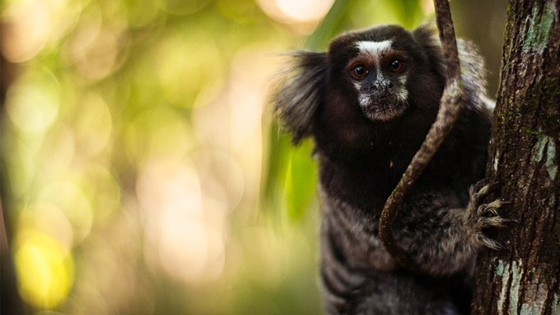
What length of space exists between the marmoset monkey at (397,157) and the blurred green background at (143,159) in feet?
6.91

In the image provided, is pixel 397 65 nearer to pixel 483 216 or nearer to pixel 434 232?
pixel 434 232

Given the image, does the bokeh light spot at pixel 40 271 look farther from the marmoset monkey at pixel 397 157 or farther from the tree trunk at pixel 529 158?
the tree trunk at pixel 529 158

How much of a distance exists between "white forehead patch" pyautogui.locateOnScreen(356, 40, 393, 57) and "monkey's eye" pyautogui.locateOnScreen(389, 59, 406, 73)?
7 centimetres

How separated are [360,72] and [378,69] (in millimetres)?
89

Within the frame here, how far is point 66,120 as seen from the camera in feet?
23.2

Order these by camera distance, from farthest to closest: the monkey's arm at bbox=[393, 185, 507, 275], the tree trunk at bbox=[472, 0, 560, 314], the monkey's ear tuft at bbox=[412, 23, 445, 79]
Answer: the monkey's ear tuft at bbox=[412, 23, 445, 79] < the monkey's arm at bbox=[393, 185, 507, 275] < the tree trunk at bbox=[472, 0, 560, 314]

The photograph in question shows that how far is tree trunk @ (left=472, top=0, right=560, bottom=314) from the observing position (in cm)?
166

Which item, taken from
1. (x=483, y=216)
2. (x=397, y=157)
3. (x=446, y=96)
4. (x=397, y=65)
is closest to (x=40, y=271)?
(x=397, y=157)

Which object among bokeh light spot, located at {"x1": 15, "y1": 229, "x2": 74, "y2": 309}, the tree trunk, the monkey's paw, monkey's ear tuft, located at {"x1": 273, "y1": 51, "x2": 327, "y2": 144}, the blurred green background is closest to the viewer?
the tree trunk

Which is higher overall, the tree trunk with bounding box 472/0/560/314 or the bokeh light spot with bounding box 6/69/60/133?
the tree trunk with bounding box 472/0/560/314

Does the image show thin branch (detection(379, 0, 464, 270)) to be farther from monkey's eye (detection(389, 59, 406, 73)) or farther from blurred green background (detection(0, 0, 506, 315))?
blurred green background (detection(0, 0, 506, 315))

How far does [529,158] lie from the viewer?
67.2 inches

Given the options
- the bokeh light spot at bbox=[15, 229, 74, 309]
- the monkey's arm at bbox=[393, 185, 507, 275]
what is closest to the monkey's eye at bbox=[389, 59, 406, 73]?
the monkey's arm at bbox=[393, 185, 507, 275]

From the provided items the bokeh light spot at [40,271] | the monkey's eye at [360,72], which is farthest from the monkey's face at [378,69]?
the bokeh light spot at [40,271]
